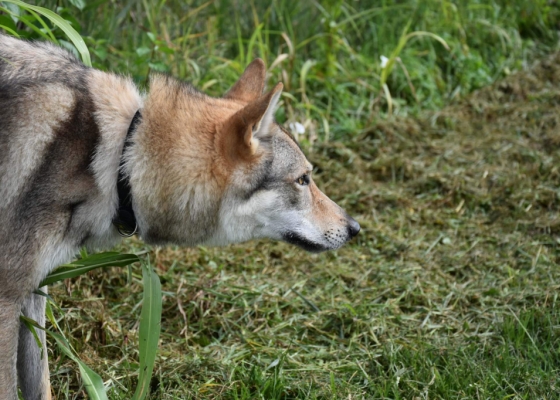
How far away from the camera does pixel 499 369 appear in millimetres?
3635

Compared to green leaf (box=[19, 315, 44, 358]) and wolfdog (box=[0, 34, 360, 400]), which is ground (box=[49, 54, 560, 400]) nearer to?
green leaf (box=[19, 315, 44, 358])

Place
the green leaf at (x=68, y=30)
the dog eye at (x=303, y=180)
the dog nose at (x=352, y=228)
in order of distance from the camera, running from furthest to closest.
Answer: the dog nose at (x=352, y=228)
the dog eye at (x=303, y=180)
the green leaf at (x=68, y=30)

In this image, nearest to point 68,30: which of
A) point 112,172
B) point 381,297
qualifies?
point 112,172

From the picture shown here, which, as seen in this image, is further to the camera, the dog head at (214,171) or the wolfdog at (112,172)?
the dog head at (214,171)

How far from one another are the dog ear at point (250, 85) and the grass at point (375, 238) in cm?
127

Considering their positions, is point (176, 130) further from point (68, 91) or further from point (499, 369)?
point (499, 369)

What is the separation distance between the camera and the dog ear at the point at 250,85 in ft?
12.4

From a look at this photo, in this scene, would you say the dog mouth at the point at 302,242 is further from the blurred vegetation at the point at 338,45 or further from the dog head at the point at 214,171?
the blurred vegetation at the point at 338,45

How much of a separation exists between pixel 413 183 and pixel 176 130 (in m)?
3.26

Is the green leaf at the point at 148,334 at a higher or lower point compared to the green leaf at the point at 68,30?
lower

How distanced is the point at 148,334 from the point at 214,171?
773 millimetres

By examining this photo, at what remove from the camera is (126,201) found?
10.3ft

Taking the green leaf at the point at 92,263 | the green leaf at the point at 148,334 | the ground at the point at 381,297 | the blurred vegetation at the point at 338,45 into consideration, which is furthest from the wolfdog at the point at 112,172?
the blurred vegetation at the point at 338,45

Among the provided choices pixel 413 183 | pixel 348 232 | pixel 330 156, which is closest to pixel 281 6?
pixel 330 156
